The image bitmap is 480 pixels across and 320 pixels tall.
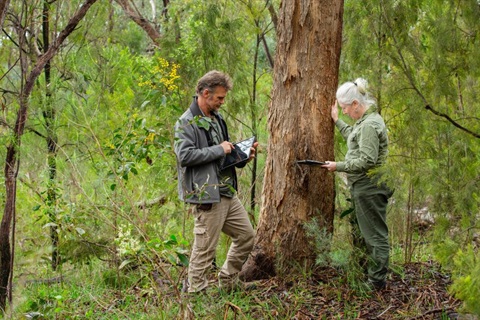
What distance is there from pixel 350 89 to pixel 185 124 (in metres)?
1.41

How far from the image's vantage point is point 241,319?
16.1 ft

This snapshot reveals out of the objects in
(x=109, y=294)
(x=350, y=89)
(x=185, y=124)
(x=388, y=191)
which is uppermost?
(x=350, y=89)

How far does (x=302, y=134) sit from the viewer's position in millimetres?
5707

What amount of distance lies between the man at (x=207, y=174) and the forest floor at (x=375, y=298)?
0.60 metres

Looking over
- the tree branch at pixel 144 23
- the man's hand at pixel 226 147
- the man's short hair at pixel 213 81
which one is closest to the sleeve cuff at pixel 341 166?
the man's hand at pixel 226 147

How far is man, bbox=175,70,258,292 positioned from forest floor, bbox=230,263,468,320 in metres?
0.60

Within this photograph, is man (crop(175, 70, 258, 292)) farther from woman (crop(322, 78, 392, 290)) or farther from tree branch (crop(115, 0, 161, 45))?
tree branch (crop(115, 0, 161, 45))

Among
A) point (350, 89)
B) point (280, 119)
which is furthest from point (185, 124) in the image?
point (350, 89)

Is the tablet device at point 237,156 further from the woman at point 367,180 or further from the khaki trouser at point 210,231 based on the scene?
the woman at point 367,180

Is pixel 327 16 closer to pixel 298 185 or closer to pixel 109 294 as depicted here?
pixel 298 185

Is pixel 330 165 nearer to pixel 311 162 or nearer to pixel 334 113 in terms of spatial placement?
pixel 311 162

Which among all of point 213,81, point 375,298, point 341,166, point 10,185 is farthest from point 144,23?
point 375,298

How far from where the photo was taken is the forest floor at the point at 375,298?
5047mm

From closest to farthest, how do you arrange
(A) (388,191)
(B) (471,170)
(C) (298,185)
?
(B) (471,170) < (A) (388,191) < (C) (298,185)
